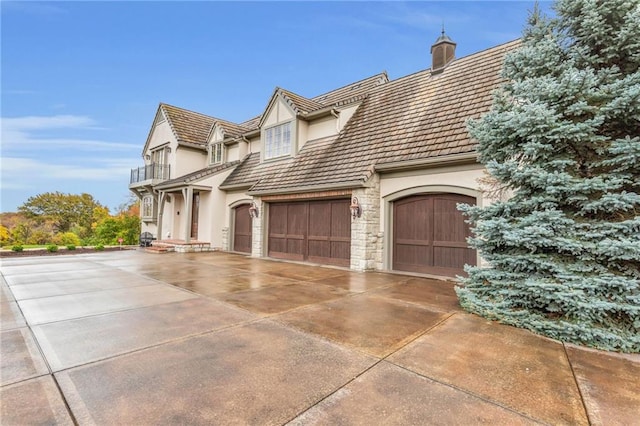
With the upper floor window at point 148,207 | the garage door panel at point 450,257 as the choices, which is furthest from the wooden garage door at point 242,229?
the garage door panel at point 450,257

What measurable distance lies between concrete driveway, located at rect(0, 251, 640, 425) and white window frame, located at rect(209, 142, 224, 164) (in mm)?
11918

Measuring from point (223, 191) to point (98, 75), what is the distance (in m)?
12.2

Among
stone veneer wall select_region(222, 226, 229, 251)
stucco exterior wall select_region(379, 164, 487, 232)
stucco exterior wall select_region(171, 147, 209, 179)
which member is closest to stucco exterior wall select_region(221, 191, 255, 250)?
stone veneer wall select_region(222, 226, 229, 251)

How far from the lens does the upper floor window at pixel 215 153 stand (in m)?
16.3

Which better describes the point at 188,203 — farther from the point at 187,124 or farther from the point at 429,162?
the point at 429,162

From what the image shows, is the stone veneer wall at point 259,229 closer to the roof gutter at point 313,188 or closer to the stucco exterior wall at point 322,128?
the roof gutter at point 313,188

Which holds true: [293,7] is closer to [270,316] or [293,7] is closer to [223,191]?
[223,191]

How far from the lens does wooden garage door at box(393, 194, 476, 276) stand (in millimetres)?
7250

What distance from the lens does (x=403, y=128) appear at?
8.95 metres

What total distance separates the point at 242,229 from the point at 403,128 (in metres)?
8.78

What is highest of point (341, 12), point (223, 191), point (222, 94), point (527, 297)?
point (222, 94)

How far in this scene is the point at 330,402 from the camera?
218cm

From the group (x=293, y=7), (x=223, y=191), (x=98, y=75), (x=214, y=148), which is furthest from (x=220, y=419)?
(x=98, y=75)

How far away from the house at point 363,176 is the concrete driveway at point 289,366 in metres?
3.24
